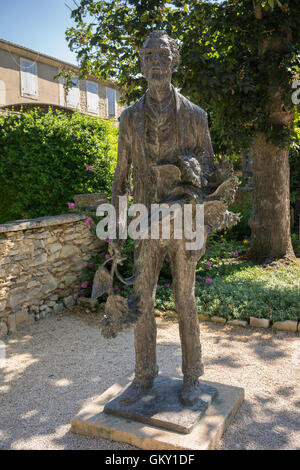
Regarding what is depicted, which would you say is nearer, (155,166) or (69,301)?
(155,166)

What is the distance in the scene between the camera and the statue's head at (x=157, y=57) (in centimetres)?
237

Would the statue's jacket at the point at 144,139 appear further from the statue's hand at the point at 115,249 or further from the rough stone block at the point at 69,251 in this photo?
the rough stone block at the point at 69,251

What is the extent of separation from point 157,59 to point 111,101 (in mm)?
18720

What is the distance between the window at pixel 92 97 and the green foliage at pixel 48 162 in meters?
A: 11.9

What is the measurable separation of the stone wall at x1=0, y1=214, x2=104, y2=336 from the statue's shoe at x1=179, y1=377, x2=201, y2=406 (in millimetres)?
3060

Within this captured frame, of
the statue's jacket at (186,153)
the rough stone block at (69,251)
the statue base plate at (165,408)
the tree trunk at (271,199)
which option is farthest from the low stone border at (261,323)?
the statue's jacket at (186,153)

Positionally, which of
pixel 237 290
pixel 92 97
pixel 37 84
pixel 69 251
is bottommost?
pixel 237 290

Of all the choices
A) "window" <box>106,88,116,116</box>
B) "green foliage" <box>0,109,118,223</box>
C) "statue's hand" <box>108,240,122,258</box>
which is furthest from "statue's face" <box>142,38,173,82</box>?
"window" <box>106,88,116,116</box>

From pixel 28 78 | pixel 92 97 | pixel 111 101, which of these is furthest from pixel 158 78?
pixel 111 101

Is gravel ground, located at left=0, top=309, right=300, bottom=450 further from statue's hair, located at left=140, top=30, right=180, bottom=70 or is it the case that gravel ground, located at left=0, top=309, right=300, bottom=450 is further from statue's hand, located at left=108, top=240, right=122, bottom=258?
statue's hair, located at left=140, top=30, right=180, bottom=70

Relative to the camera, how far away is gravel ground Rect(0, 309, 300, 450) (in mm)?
2863

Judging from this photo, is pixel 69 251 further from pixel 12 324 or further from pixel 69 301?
pixel 12 324

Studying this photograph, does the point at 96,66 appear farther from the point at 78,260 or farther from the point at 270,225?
the point at 270,225

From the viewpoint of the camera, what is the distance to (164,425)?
8.34ft
